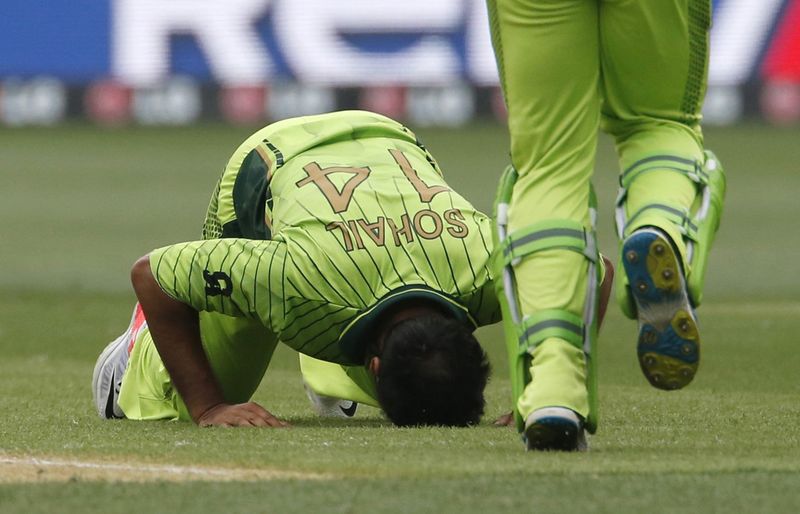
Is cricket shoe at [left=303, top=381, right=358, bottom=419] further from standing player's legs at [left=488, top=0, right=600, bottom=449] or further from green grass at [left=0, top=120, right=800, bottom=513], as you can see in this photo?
standing player's legs at [left=488, top=0, right=600, bottom=449]

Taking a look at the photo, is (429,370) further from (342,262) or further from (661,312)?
(661,312)

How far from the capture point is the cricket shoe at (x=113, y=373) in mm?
4598

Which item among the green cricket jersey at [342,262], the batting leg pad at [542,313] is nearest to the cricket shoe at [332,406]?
the green cricket jersey at [342,262]

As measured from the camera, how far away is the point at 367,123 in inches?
182

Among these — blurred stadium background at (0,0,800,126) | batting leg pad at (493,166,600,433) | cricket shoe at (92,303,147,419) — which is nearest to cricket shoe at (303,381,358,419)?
cricket shoe at (92,303,147,419)

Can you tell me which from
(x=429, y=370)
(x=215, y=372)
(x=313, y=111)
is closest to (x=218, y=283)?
(x=429, y=370)

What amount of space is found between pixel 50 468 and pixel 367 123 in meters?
1.75

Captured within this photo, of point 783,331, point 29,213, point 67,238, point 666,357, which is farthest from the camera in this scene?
point 29,213

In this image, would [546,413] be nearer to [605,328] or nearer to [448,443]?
[448,443]

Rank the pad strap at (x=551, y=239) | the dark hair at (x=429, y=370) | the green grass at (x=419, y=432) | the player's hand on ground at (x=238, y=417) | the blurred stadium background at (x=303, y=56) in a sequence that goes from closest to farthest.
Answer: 1. the green grass at (x=419, y=432)
2. the pad strap at (x=551, y=239)
3. the dark hair at (x=429, y=370)
4. the player's hand on ground at (x=238, y=417)
5. the blurred stadium background at (x=303, y=56)

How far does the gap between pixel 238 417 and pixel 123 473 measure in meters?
0.92

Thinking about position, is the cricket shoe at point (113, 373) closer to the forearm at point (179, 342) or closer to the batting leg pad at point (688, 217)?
the forearm at point (179, 342)

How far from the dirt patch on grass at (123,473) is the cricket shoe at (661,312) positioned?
2.16 ft

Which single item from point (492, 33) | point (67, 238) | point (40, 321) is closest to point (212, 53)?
point (67, 238)
